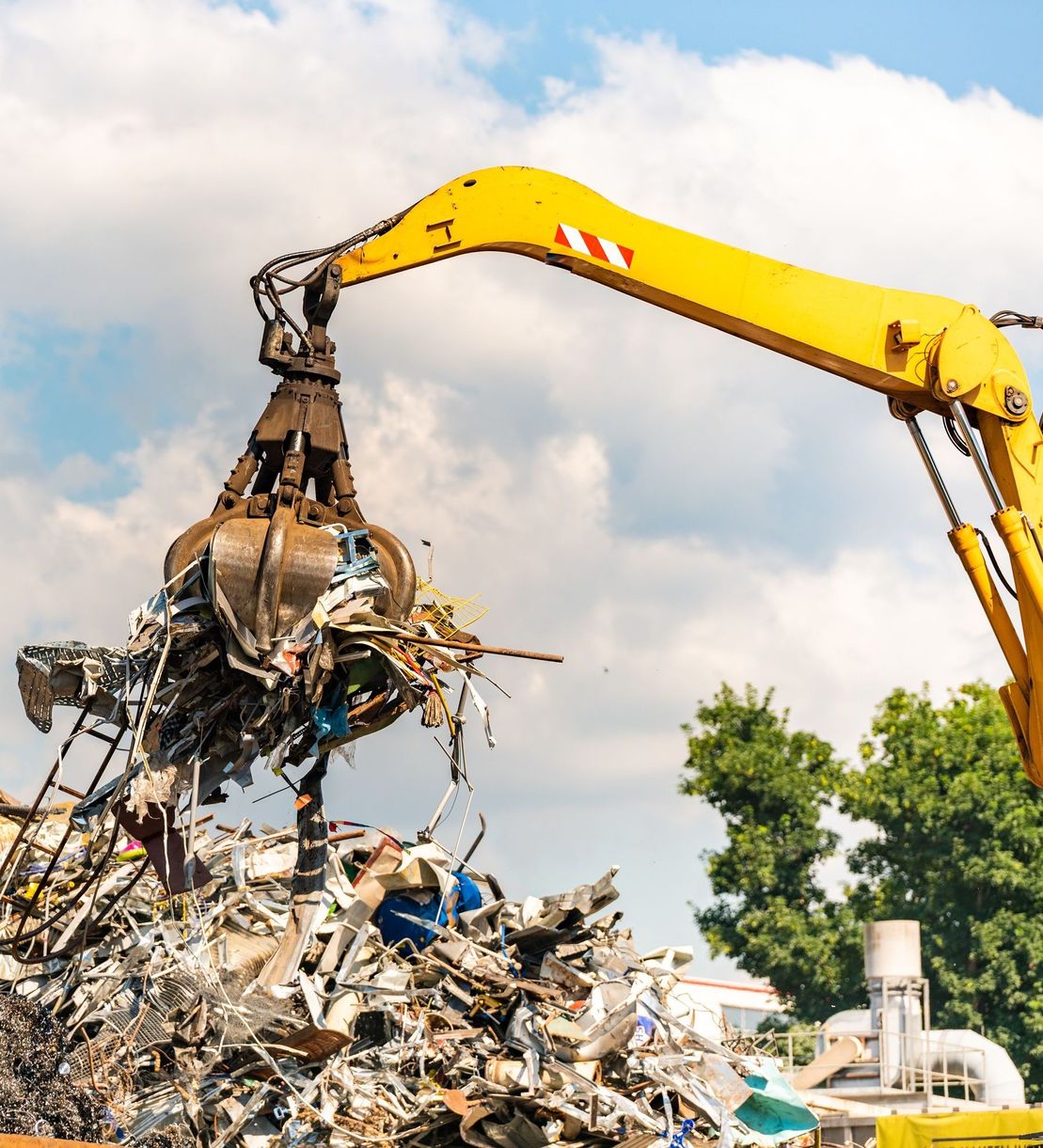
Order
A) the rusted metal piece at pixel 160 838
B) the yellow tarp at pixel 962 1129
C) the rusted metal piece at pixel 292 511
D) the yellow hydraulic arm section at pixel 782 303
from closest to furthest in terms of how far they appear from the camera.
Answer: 1. the rusted metal piece at pixel 292 511
2. the rusted metal piece at pixel 160 838
3. the yellow hydraulic arm section at pixel 782 303
4. the yellow tarp at pixel 962 1129

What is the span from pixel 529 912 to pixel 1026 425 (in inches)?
156

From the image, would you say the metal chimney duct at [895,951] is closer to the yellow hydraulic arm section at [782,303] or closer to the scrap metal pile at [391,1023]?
the scrap metal pile at [391,1023]

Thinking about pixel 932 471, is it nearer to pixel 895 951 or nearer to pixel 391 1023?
pixel 391 1023

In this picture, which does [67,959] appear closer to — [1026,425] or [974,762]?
[1026,425]

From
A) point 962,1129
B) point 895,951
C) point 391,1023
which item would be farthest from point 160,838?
point 895,951

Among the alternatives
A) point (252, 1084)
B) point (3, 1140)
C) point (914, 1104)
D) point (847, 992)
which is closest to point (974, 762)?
point (847, 992)

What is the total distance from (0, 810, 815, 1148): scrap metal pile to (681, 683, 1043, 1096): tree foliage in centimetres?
1968

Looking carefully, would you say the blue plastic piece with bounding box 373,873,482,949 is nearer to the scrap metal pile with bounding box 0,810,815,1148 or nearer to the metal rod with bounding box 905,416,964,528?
the scrap metal pile with bounding box 0,810,815,1148

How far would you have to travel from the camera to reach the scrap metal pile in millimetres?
7543

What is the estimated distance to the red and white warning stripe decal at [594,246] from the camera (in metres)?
7.74

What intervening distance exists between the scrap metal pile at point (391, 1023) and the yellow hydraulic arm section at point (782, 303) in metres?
2.63

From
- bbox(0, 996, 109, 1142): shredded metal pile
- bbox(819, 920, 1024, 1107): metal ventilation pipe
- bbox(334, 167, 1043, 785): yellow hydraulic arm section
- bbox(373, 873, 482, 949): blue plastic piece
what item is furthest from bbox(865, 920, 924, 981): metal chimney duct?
bbox(0, 996, 109, 1142): shredded metal pile

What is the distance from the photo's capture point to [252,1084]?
7.66m

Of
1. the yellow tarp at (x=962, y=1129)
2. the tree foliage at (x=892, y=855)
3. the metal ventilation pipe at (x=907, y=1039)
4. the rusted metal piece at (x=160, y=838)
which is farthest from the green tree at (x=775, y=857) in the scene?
the rusted metal piece at (x=160, y=838)
